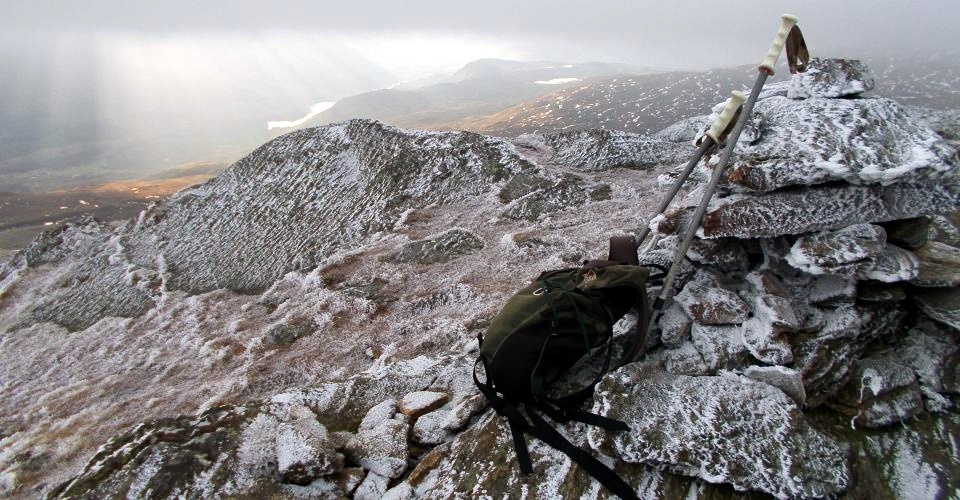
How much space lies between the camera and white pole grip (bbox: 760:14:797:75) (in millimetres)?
7148

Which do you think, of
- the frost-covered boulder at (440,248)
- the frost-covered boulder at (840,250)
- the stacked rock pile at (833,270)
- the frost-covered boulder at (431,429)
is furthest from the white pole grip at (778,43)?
the frost-covered boulder at (440,248)

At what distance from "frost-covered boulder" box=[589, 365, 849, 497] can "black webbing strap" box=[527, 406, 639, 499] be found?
21 centimetres

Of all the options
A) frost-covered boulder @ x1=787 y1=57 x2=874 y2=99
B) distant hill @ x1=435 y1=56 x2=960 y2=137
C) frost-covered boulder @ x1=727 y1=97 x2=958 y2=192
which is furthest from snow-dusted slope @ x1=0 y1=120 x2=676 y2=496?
distant hill @ x1=435 y1=56 x2=960 y2=137

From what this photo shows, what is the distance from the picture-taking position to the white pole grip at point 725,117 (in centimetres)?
768

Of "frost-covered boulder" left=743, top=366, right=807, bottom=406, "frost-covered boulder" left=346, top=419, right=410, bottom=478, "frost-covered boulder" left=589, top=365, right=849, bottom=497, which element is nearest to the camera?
"frost-covered boulder" left=589, top=365, right=849, bottom=497

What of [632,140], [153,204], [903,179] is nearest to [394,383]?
[903,179]

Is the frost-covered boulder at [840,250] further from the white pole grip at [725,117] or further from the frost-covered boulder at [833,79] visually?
the frost-covered boulder at [833,79]

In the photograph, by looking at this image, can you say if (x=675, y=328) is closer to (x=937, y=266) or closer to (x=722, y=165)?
(x=722, y=165)

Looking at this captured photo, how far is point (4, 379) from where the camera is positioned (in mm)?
13656

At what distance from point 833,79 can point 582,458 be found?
778 cm

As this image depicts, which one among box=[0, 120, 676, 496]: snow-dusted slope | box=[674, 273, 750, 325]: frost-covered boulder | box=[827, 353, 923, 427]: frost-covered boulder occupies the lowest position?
box=[0, 120, 676, 496]: snow-dusted slope

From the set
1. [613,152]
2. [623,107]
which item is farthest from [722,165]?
[623,107]

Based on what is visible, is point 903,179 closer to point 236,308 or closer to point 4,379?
point 236,308

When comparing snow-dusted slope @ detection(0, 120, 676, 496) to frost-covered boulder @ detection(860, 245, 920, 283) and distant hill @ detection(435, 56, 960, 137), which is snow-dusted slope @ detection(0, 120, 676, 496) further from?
distant hill @ detection(435, 56, 960, 137)
